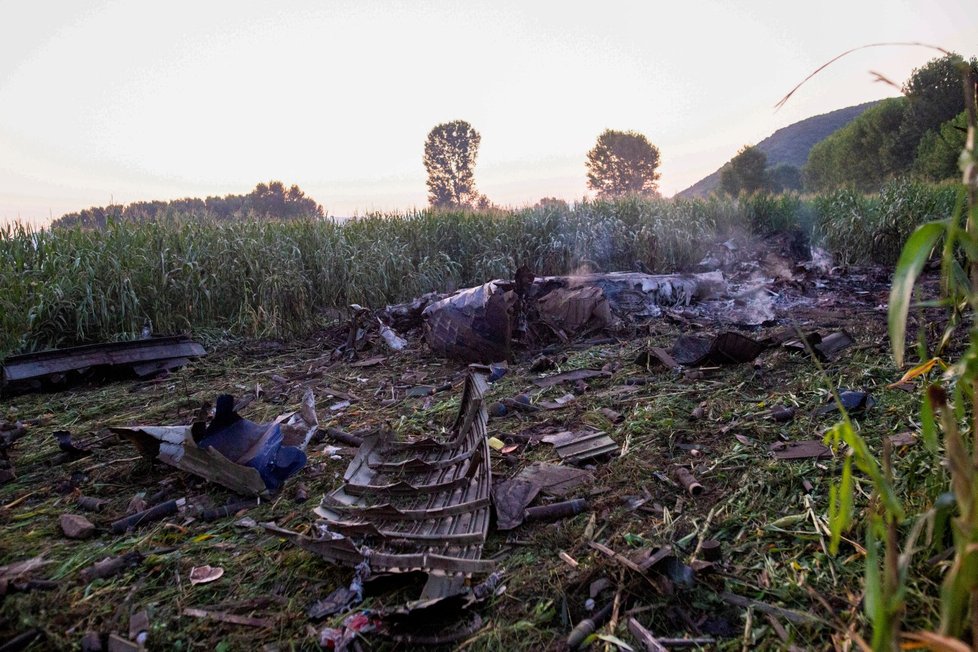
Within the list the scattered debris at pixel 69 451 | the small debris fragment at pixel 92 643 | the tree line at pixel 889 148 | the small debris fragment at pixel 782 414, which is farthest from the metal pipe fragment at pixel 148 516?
the tree line at pixel 889 148

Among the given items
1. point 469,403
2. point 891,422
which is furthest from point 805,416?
point 469,403

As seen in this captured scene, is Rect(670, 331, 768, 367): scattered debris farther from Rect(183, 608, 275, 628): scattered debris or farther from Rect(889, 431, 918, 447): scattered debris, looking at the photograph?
Rect(183, 608, 275, 628): scattered debris

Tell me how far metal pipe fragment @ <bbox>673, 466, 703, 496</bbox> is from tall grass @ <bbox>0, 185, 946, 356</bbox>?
629 centimetres

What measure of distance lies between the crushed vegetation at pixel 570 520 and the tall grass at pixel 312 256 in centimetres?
206

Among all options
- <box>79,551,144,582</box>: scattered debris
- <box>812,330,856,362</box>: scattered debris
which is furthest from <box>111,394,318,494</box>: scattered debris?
<box>812,330,856,362</box>: scattered debris

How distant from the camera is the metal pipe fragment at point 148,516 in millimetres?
2598

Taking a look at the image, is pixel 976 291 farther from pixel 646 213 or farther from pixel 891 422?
pixel 646 213

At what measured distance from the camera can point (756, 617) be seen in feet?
5.61

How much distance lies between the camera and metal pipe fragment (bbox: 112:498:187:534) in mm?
2598

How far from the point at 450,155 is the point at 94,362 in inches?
2382

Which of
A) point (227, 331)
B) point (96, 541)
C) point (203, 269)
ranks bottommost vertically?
point (96, 541)

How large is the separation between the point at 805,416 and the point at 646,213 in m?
9.48

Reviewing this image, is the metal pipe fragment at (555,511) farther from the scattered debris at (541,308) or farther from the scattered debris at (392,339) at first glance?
the scattered debris at (392,339)

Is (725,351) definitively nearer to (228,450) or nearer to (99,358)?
(228,450)
